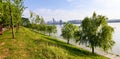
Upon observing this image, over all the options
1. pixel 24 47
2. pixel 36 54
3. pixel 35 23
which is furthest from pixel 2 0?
pixel 35 23

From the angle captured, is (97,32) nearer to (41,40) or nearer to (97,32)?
(97,32)

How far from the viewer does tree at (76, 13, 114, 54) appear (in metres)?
53.0

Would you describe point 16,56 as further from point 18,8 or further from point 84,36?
point 84,36

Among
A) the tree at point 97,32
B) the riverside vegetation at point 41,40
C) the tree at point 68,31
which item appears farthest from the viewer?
the tree at point 68,31

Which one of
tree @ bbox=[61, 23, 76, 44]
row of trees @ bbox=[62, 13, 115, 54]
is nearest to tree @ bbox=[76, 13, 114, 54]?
row of trees @ bbox=[62, 13, 115, 54]

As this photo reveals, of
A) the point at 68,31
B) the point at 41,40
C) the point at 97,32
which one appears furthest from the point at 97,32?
the point at 68,31

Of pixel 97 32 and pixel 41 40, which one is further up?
pixel 97 32

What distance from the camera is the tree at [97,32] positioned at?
53.0 metres

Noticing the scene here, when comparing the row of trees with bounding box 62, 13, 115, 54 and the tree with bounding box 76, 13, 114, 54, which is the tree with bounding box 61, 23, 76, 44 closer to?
the row of trees with bounding box 62, 13, 115, 54

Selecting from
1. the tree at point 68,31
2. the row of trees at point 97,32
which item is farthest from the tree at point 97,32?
the tree at point 68,31

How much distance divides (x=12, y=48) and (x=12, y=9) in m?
12.4

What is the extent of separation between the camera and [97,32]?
5512 cm

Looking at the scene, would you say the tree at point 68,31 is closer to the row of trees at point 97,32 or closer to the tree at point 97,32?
the row of trees at point 97,32

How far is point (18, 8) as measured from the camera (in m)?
46.5
